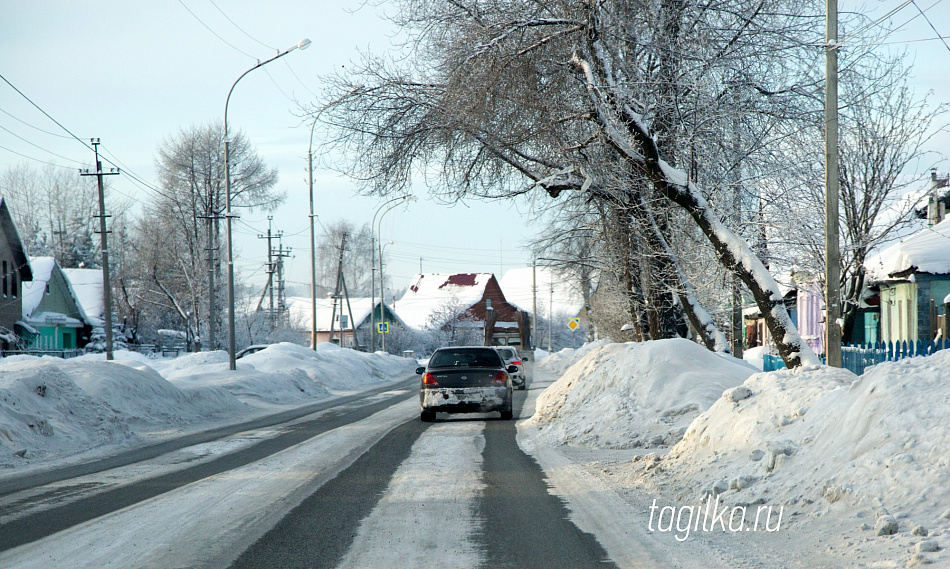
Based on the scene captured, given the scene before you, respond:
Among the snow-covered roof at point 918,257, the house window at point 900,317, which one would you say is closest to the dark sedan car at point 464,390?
the snow-covered roof at point 918,257

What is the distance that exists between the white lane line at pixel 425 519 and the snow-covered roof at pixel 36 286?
1767 inches

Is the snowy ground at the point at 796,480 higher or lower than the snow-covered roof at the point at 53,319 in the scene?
lower

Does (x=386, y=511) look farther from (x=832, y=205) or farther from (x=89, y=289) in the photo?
(x=89, y=289)

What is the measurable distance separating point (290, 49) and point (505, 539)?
23373mm

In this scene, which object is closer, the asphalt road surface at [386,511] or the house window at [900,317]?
the asphalt road surface at [386,511]

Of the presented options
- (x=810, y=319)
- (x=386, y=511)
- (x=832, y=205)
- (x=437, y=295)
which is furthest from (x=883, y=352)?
(x=437, y=295)

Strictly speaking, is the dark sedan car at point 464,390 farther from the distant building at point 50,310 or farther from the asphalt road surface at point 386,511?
the distant building at point 50,310

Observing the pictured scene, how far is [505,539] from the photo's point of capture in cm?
623

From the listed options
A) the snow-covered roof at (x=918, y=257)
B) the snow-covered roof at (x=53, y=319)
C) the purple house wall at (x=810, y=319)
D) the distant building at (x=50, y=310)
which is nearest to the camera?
the snow-covered roof at (x=918, y=257)

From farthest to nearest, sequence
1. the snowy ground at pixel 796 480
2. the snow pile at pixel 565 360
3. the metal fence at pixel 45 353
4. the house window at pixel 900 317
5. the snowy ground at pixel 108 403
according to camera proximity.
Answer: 1. the snow pile at pixel 565 360
2. the metal fence at pixel 45 353
3. the house window at pixel 900 317
4. the snowy ground at pixel 108 403
5. the snowy ground at pixel 796 480

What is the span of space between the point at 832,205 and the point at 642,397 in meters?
4.31

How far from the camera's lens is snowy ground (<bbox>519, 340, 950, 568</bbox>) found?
18.1 ft

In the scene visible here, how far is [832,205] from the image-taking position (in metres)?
12.1

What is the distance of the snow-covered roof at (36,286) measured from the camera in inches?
1906
